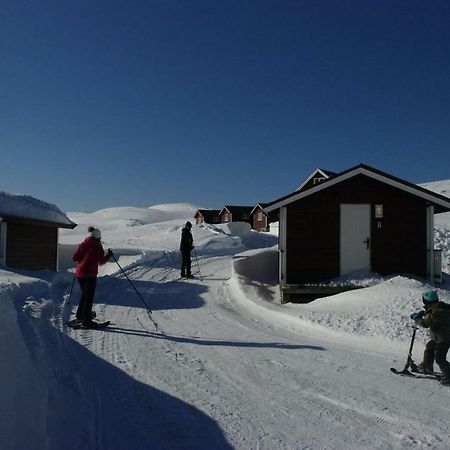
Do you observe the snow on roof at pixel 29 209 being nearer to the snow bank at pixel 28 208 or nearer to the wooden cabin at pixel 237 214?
the snow bank at pixel 28 208

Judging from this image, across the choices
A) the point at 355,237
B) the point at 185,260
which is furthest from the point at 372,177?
the point at 185,260

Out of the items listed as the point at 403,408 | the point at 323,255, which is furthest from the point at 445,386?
the point at 323,255

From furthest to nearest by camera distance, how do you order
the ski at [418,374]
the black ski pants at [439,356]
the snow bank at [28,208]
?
the snow bank at [28,208] → the ski at [418,374] → the black ski pants at [439,356]

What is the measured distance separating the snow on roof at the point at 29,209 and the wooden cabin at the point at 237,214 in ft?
151

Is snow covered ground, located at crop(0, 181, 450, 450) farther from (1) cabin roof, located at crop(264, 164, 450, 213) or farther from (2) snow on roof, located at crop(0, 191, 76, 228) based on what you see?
(2) snow on roof, located at crop(0, 191, 76, 228)

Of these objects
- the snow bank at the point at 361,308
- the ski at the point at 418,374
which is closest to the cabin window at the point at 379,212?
the snow bank at the point at 361,308

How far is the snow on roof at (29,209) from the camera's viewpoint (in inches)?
664

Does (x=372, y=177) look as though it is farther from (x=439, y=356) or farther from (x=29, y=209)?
(x=29, y=209)

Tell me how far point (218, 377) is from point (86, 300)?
10.9 feet

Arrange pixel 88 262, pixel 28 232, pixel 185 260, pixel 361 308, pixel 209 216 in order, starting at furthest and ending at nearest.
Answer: pixel 209 216 < pixel 28 232 < pixel 185 260 < pixel 361 308 < pixel 88 262

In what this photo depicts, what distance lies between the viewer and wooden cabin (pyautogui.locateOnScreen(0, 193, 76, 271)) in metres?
16.7

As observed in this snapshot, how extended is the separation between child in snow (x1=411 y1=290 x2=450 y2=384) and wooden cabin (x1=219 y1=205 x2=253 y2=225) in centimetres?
6038

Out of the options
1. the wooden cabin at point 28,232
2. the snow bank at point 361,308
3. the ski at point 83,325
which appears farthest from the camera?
the wooden cabin at point 28,232

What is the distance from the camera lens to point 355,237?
12859 millimetres
